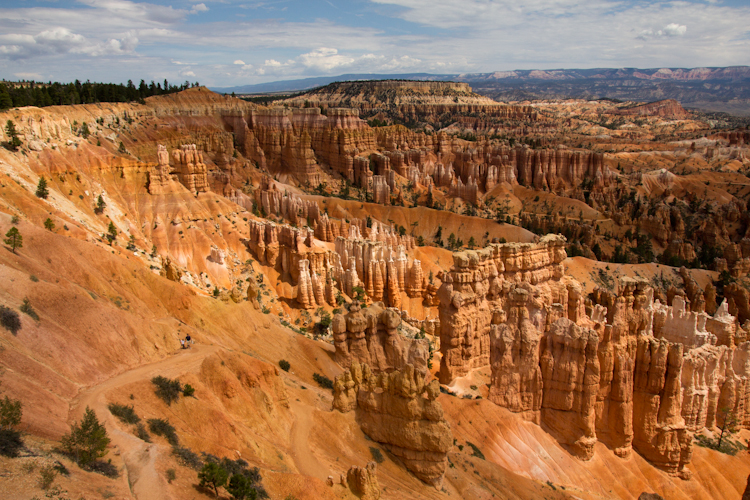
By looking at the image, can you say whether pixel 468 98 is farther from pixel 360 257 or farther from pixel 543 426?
pixel 543 426

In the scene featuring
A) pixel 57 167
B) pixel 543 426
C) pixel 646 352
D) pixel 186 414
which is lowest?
pixel 543 426

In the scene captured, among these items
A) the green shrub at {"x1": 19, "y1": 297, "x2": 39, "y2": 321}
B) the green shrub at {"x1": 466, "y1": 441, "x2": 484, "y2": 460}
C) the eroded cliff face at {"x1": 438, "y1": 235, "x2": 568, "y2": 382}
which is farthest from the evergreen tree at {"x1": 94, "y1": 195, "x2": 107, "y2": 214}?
the green shrub at {"x1": 466, "y1": 441, "x2": 484, "y2": 460}

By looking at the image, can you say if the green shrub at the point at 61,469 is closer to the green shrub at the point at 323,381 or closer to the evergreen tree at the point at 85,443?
the evergreen tree at the point at 85,443

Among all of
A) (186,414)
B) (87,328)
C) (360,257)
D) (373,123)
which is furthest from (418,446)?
(373,123)

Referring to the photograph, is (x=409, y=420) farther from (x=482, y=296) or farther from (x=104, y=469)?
(x=482, y=296)

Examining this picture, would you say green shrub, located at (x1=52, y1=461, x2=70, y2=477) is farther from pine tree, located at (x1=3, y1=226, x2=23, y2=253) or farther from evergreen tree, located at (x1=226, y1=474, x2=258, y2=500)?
pine tree, located at (x1=3, y1=226, x2=23, y2=253)

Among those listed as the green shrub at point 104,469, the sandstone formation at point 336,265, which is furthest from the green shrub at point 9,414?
the sandstone formation at point 336,265

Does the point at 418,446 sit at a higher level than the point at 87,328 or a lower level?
lower
